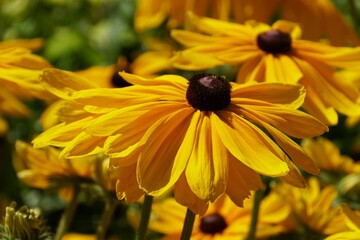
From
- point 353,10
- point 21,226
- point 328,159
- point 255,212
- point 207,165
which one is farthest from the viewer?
point 353,10

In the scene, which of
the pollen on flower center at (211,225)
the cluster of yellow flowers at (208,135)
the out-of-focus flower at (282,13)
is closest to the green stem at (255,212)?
the cluster of yellow flowers at (208,135)

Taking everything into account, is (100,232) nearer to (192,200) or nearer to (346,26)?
(192,200)

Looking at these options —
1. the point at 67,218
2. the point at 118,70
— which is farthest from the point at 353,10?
the point at 67,218

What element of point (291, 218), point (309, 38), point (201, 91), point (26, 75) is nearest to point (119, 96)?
point (201, 91)

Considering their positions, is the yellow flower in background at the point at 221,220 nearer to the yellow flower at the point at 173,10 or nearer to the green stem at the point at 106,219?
the green stem at the point at 106,219

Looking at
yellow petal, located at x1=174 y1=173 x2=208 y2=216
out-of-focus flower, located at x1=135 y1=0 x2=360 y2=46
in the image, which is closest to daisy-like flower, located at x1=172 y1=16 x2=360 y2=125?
yellow petal, located at x1=174 y1=173 x2=208 y2=216

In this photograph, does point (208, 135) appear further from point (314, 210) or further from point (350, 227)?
point (314, 210)

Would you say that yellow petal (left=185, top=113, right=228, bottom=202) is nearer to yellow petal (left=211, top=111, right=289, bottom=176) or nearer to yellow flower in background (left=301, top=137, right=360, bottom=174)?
yellow petal (left=211, top=111, right=289, bottom=176)
